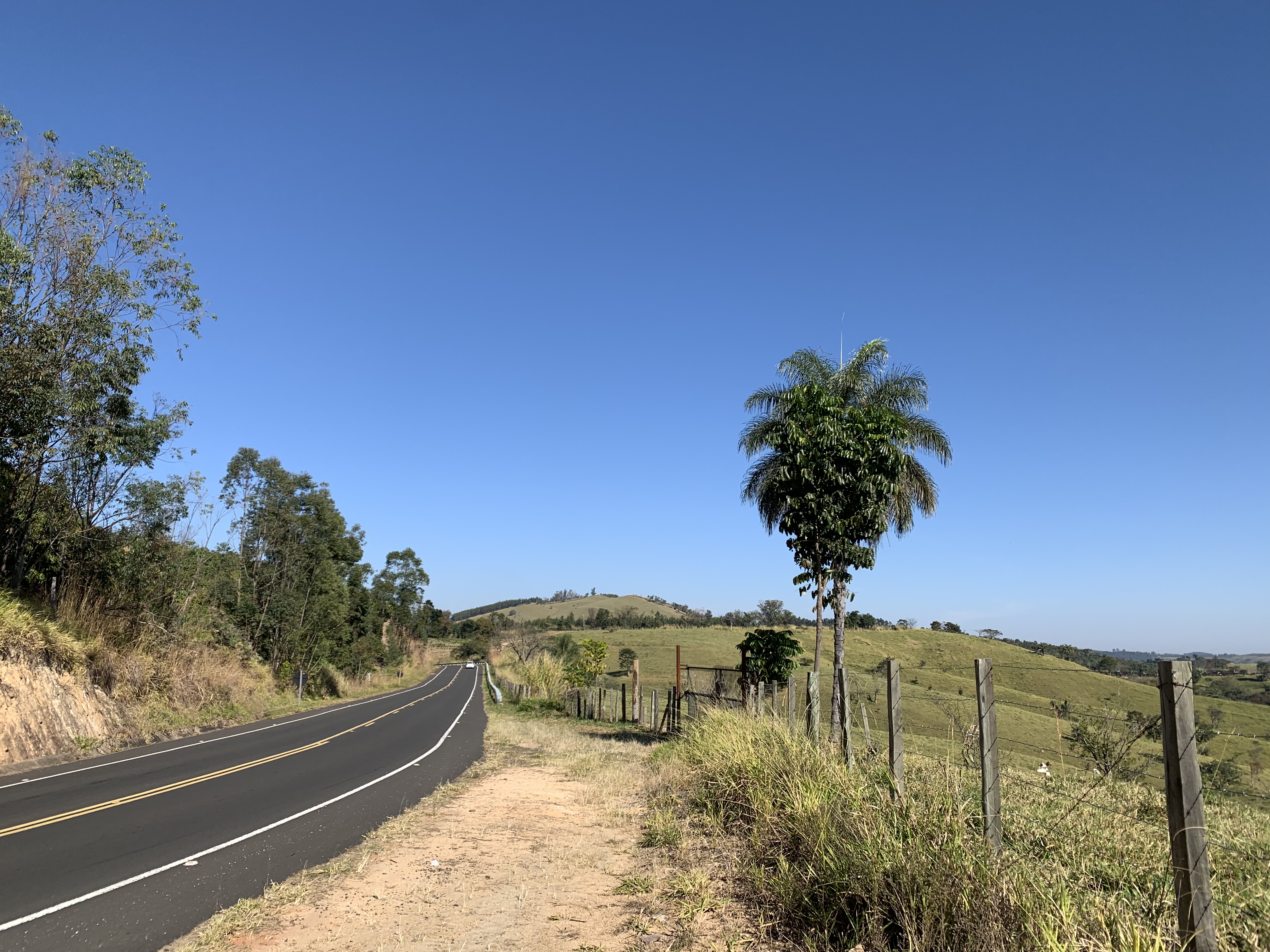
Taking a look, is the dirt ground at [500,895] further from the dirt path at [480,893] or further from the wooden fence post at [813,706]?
the wooden fence post at [813,706]

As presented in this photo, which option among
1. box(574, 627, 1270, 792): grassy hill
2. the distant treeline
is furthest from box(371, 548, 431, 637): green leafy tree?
the distant treeline

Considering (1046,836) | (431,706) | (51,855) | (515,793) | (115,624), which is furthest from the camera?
(431,706)

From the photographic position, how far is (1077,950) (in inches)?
148

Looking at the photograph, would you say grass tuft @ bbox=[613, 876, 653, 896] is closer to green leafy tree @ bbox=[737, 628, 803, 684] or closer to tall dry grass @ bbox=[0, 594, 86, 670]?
green leafy tree @ bbox=[737, 628, 803, 684]

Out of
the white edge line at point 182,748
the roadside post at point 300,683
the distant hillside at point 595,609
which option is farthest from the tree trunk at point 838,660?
the distant hillside at point 595,609

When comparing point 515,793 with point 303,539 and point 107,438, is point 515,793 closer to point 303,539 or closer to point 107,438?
point 107,438

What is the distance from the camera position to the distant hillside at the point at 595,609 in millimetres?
155500

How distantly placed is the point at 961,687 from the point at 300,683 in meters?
37.7

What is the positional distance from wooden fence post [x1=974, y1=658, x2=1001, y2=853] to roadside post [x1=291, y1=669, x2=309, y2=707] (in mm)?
36048

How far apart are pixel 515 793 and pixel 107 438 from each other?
1601cm

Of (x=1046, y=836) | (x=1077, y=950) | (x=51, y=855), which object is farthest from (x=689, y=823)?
(x=51, y=855)

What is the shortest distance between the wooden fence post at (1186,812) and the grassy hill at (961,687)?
44cm

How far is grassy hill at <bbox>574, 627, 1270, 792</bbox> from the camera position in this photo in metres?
11.3

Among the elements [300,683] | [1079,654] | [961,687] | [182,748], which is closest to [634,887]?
[182,748]
